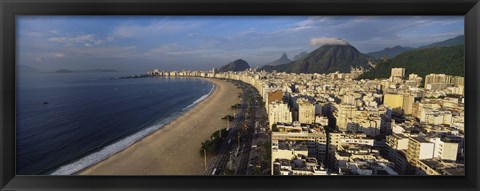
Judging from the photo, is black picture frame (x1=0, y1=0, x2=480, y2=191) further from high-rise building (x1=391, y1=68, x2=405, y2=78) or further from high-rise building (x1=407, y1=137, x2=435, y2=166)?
high-rise building (x1=391, y1=68, x2=405, y2=78)

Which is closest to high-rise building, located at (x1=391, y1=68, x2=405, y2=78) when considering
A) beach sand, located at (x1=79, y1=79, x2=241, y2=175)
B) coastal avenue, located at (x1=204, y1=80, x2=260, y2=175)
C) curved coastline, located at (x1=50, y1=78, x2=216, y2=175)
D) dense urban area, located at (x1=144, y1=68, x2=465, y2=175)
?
dense urban area, located at (x1=144, y1=68, x2=465, y2=175)

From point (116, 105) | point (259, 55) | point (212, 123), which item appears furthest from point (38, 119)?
point (259, 55)

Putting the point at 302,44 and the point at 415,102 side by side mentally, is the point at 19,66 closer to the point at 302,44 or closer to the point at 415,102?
the point at 302,44

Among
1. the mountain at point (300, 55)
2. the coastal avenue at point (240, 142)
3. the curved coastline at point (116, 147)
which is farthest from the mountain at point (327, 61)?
the curved coastline at point (116, 147)

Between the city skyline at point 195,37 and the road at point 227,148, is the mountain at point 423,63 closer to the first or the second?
the city skyline at point 195,37

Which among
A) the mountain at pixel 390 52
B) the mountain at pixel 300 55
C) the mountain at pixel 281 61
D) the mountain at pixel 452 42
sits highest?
the mountain at pixel 452 42

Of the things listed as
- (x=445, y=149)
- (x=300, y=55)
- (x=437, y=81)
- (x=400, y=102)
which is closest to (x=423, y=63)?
(x=437, y=81)

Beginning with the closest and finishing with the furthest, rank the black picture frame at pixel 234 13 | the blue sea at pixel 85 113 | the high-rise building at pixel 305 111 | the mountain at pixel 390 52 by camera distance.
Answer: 1. the black picture frame at pixel 234 13
2. the blue sea at pixel 85 113
3. the mountain at pixel 390 52
4. the high-rise building at pixel 305 111
